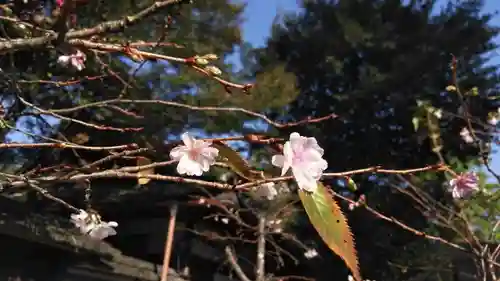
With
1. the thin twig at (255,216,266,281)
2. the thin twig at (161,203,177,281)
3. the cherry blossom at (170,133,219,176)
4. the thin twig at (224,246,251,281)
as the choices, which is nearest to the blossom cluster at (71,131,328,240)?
the cherry blossom at (170,133,219,176)

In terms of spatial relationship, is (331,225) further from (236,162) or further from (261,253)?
(261,253)

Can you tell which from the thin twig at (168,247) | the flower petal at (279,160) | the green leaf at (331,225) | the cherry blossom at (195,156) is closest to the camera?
the green leaf at (331,225)

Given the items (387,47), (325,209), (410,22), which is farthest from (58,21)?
(410,22)

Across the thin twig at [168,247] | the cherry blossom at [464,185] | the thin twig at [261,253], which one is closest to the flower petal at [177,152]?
the cherry blossom at [464,185]

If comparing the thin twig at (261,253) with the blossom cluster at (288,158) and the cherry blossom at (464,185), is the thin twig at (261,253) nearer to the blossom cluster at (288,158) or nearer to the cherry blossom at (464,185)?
the cherry blossom at (464,185)

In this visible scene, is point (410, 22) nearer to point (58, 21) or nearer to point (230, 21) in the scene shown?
point (230, 21)

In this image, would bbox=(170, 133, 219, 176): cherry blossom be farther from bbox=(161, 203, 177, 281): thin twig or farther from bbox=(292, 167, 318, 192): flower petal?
bbox=(161, 203, 177, 281): thin twig

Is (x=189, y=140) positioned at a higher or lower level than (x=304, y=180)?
higher

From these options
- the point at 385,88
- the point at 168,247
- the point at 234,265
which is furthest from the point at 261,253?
the point at 385,88
